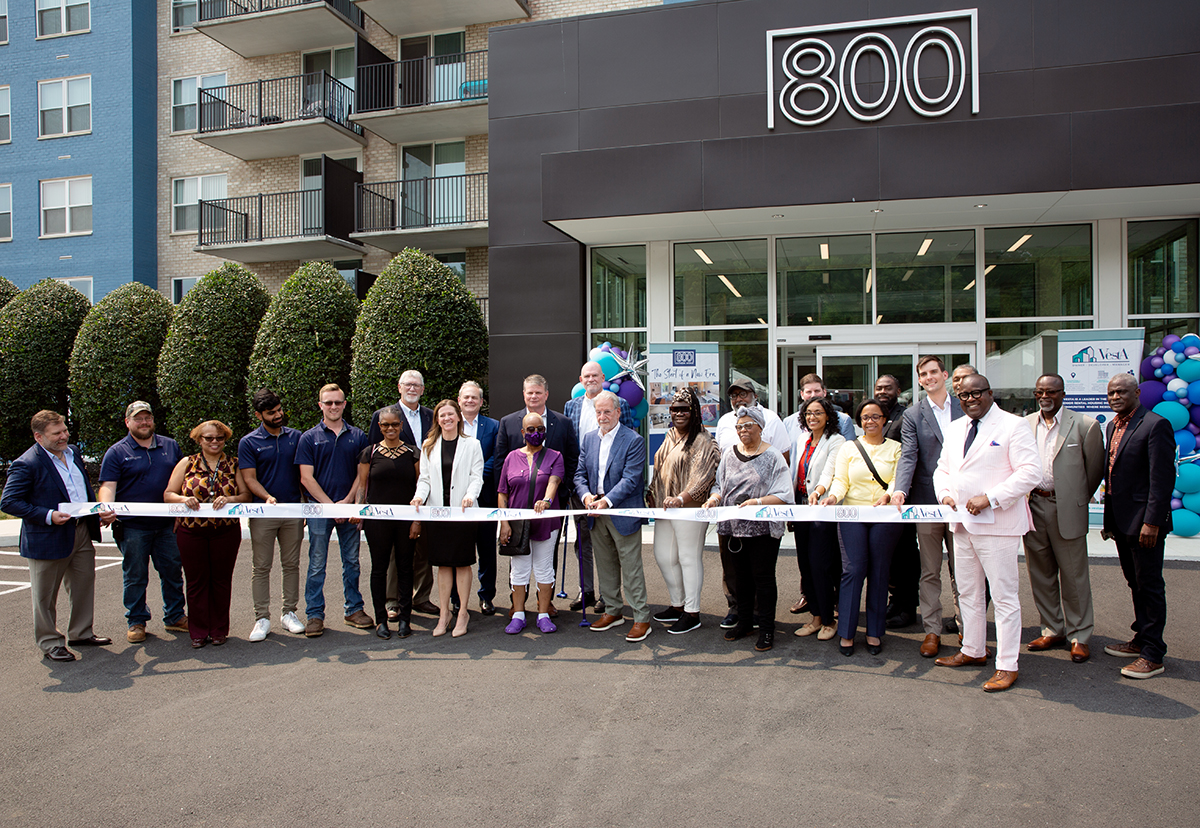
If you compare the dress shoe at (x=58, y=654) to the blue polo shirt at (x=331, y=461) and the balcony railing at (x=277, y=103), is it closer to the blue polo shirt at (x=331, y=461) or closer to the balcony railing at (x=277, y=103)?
the blue polo shirt at (x=331, y=461)

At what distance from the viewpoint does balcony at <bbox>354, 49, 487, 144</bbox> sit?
18.5 meters

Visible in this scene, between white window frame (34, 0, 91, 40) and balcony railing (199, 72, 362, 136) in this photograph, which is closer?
balcony railing (199, 72, 362, 136)

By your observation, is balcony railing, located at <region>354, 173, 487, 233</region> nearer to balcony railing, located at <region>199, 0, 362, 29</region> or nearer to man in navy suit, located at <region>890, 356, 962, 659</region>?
balcony railing, located at <region>199, 0, 362, 29</region>

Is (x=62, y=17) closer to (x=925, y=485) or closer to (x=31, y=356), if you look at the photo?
(x=31, y=356)

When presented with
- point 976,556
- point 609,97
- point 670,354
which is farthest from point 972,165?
point 976,556

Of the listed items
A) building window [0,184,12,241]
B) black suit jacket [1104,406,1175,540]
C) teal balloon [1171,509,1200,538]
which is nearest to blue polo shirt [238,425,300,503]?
black suit jacket [1104,406,1175,540]

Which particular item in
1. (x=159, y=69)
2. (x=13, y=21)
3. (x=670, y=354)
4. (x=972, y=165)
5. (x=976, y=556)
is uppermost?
(x=13, y=21)

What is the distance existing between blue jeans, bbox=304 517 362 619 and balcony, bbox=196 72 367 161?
15821mm

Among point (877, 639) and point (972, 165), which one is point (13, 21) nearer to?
point (972, 165)

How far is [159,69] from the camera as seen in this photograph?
22.4 meters

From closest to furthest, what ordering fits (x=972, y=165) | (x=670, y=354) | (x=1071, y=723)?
(x=1071, y=723) → (x=972, y=165) → (x=670, y=354)

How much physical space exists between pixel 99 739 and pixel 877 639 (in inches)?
196

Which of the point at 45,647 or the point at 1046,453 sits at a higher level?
the point at 1046,453

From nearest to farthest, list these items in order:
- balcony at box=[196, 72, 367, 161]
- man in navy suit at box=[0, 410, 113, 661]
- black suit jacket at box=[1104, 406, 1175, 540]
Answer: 1. black suit jacket at box=[1104, 406, 1175, 540]
2. man in navy suit at box=[0, 410, 113, 661]
3. balcony at box=[196, 72, 367, 161]
